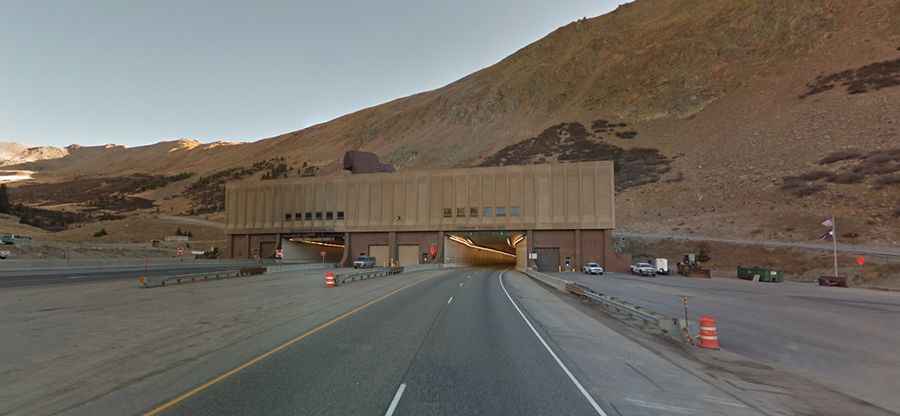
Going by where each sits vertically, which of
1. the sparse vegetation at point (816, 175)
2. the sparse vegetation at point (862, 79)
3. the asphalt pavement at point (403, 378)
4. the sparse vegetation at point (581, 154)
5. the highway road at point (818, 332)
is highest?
the sparse vegetation at point (862, 79)

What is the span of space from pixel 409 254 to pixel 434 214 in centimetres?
714

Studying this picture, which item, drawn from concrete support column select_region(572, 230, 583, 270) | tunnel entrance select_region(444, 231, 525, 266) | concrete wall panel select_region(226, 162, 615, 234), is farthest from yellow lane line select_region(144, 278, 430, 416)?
tunnel entrance select_region(444, 231, 525, 266)

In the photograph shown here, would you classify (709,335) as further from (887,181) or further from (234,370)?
(887,181)

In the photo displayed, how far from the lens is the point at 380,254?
235 ft

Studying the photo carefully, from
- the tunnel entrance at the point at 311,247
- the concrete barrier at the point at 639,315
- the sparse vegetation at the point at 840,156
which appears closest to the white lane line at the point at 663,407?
the concrete barrier at the point at 639,315

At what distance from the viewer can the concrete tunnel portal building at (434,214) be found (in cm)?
6222

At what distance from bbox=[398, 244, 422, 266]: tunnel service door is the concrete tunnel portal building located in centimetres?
14

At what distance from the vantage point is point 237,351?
1080cm

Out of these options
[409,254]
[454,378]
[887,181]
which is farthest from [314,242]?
[887,181]

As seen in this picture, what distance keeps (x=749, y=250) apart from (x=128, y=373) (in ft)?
212

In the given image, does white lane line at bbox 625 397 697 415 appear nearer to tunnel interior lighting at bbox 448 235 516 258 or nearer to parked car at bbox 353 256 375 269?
parked car at bbox 353 256 375 269

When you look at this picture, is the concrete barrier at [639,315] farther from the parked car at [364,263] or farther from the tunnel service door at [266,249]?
the tunnel service door at [266,249]

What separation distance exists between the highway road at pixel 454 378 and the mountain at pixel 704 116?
6152cm

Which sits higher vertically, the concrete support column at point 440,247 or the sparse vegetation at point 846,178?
the sparse vegetation at point 846,178
